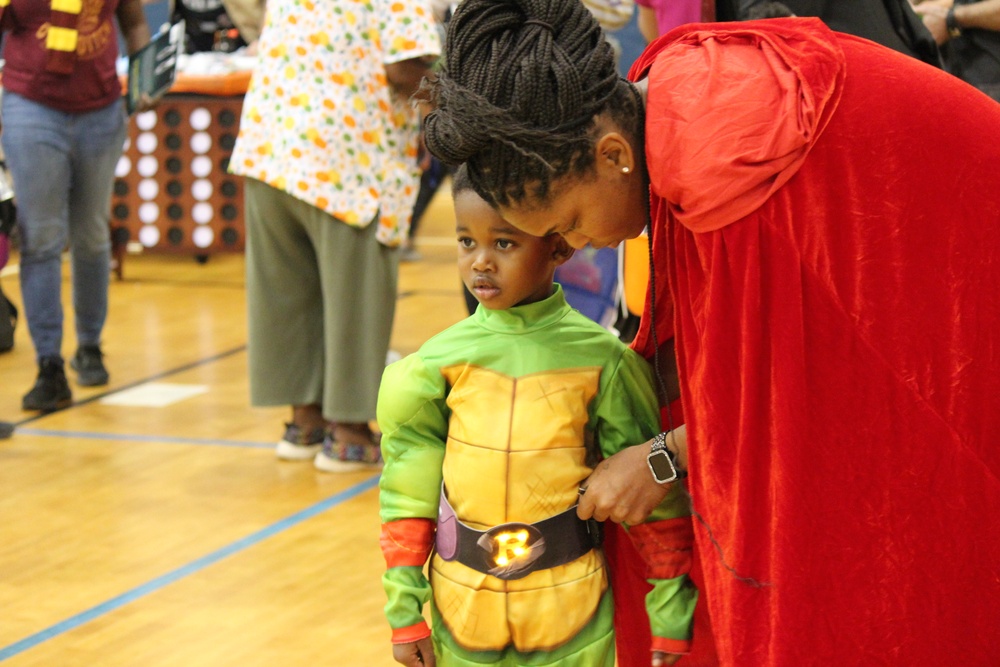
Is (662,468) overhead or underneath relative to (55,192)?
overhead

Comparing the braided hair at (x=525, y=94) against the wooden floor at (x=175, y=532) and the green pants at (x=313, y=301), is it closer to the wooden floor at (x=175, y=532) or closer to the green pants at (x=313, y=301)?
the wooden floor at (x=175, y=532)

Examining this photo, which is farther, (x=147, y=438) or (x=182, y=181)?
(x=182, y=181)

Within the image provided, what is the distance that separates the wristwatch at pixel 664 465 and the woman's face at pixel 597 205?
318 millimetres

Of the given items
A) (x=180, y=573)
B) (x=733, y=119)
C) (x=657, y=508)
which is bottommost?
(x=180, y=573)

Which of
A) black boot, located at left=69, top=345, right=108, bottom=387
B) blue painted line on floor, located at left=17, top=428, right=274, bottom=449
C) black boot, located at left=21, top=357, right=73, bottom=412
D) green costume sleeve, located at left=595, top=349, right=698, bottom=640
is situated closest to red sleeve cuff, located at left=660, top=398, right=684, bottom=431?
green costume sleeve, located at left=595, top=349, right=698, bottom=640

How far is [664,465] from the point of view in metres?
1.91

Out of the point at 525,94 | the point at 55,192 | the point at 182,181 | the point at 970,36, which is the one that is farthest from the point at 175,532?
the point at 182,181

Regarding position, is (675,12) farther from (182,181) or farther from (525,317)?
(182,181)

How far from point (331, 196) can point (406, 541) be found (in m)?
1.87

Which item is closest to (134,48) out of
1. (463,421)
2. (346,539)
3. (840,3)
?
(346,539)

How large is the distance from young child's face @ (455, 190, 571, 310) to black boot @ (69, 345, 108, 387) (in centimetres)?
350

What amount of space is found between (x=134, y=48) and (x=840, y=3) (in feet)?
10.3

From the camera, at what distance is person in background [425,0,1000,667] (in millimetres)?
1652

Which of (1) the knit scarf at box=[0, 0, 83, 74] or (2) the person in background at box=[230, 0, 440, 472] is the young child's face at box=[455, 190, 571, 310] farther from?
(1) the knit scarf at box=[0, 0, 83, 74]
